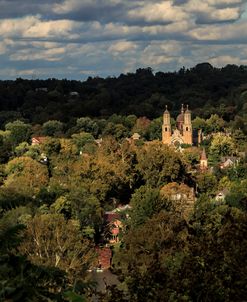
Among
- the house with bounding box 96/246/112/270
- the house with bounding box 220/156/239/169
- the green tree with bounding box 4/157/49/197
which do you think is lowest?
the house with bounding box 220/156/239/169

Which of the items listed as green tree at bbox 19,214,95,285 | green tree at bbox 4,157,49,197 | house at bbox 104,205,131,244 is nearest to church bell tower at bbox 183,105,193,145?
green tree at bbox 4,157,49,197

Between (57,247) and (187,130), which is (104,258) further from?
(187,130)

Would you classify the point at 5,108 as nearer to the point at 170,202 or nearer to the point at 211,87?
the point at 211,87

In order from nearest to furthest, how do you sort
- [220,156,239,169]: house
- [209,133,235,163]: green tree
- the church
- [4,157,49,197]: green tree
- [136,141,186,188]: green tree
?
[4,157,49,197]: green tree < [136,141,186,188]: green tree < [220,156,239,169]: house < [209,133,235,163]: green tree < the church

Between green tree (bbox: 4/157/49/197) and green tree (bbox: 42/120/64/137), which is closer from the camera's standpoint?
green tree (bbox: 4/157/49/197)

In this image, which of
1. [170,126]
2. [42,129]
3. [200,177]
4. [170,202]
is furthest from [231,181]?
[42,129]

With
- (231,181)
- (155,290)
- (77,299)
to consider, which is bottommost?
(231,181)

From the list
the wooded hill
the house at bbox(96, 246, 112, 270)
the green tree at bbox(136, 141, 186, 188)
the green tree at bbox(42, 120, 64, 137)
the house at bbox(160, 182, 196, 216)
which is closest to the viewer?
the house at bbox(96, 246, 112, 270)

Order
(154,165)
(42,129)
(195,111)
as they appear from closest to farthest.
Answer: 1. (154,165)
2. (42,129)
3. (195,111)

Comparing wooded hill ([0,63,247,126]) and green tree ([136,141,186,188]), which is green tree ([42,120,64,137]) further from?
green tree ([136,141,186,188])

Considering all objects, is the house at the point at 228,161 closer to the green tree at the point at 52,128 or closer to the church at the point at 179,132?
the church at the point at 179,132

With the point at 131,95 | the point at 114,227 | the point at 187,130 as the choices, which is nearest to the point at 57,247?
the point at 114,227
